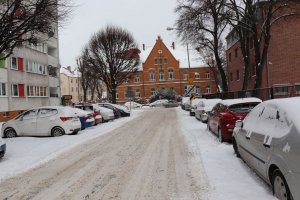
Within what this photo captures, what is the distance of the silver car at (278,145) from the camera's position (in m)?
4.94

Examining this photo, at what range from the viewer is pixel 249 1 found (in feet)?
80.2

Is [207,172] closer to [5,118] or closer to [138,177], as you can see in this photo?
[138,177]

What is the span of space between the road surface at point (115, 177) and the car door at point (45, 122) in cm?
595

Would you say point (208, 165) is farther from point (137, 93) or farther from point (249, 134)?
point (137, 93)

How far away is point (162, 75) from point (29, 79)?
49.7m

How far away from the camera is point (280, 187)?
18.1 ft

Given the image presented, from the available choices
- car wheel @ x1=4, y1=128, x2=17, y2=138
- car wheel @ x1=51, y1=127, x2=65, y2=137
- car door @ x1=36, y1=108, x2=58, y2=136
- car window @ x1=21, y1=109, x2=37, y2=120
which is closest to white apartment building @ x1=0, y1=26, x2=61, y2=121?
car wheel @ x1=4, y1=128, x2=17, y2=138

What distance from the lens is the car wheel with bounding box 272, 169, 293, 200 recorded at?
5234 mm

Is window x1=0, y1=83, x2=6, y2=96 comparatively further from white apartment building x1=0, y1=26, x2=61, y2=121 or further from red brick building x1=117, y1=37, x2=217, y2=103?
red brick building x1=117, y1=37, x2=217, y2=103

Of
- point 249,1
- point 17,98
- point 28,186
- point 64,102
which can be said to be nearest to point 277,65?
point 249,1

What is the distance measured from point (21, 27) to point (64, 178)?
397 inches

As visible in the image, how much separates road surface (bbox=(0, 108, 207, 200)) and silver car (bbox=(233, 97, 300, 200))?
1178 mm

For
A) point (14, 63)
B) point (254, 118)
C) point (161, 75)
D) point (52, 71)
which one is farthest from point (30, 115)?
point (161, 75)

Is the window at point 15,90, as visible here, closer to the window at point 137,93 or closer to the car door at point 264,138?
the car door at point 264,138
